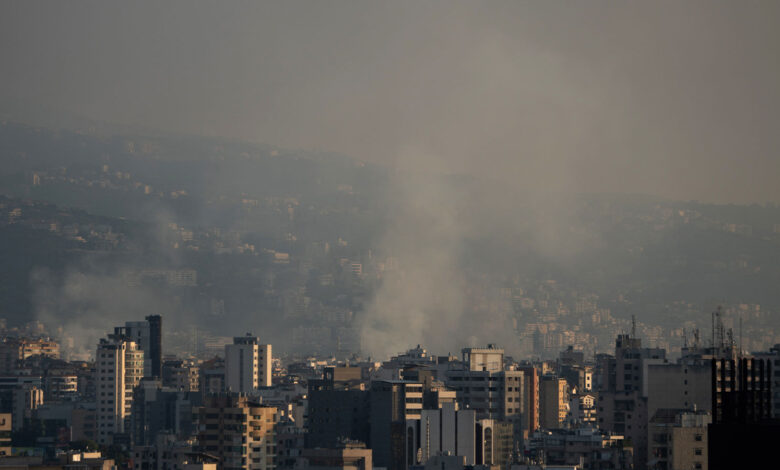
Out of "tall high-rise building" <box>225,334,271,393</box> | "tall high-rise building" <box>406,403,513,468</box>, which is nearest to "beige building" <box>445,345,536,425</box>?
"tall high-rise building" <box>406,403,513,468</box>

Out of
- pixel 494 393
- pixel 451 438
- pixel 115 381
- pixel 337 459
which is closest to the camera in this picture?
pixel 337 459

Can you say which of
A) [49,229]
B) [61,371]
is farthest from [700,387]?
[49,229]

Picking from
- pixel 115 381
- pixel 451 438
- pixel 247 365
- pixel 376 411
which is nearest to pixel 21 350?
pixel 247 365

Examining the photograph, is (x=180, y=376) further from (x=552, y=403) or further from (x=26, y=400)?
(x=552, y=403)

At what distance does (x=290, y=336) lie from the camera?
98.1 metres

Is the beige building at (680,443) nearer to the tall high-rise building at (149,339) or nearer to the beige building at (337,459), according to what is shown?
the beige building at (337,459)

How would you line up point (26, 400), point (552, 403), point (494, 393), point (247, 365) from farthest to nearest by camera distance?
point (247, 365) < point (26, 400) < point (552, 403) < point (494, 393)

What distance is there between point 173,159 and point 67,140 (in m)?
6.64

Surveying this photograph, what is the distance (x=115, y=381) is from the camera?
6494 cm

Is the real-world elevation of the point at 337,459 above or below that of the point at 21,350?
below

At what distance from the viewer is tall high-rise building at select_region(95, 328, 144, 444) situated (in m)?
61.7

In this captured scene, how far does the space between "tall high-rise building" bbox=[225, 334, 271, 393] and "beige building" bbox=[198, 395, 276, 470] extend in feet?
102

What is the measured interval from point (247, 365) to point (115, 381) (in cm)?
1079

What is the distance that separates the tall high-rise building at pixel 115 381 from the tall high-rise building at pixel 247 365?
4.52m
